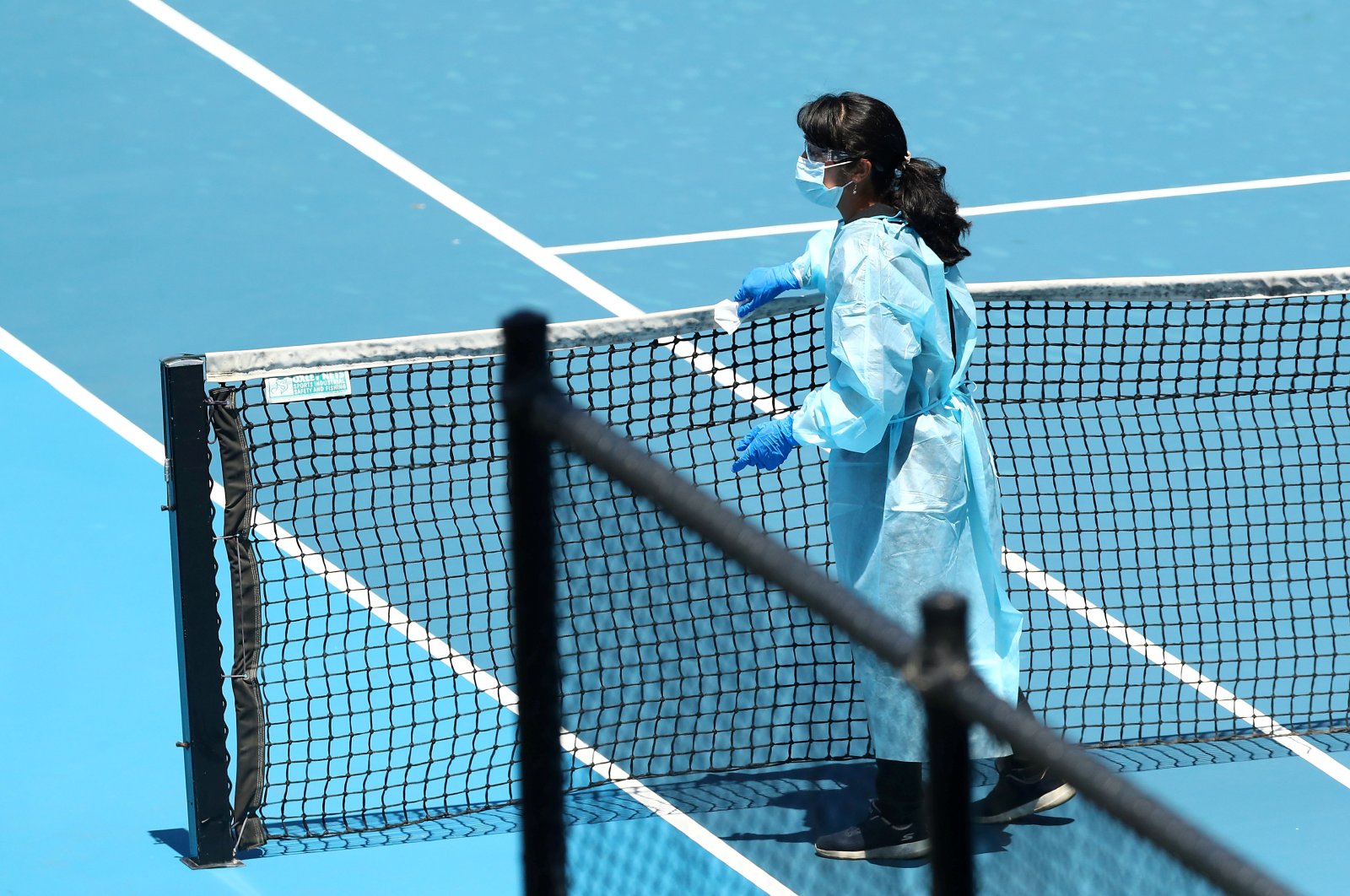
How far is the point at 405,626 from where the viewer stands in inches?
253

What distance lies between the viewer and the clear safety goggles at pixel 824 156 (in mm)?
4984

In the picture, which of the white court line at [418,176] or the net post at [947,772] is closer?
the net post at [947,772]

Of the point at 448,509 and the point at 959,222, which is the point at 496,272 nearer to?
the point at 448,509

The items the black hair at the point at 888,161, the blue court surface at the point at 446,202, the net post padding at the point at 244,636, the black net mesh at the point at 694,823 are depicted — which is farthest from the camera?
the blue court surface at the point at 446,202

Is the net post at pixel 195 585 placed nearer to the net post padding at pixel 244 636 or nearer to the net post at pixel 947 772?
the net post padding at pixel 244 636

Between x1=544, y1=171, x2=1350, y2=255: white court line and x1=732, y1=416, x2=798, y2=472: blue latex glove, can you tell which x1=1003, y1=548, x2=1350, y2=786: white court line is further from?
x1=544, y1=171, x2=1350, y2=255: white court line

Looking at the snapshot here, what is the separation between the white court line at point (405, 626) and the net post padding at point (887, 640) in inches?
15.2

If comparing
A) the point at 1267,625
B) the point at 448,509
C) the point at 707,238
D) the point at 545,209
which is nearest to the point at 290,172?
the point at 545,209

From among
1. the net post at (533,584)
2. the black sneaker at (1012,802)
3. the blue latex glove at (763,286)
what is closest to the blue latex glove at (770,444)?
the blue latex glove at (763,286)

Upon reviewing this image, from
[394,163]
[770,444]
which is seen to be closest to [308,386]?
[770,444]

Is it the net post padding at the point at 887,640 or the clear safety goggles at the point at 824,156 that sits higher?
the clear safety goggles at the point at 824,156

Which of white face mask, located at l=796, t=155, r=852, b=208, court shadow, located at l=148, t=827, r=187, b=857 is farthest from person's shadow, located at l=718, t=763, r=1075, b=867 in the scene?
white face mask, located at l=796, t=155, r=852, b=208

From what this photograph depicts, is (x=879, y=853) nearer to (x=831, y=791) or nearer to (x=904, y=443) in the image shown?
(x=904, y=443)

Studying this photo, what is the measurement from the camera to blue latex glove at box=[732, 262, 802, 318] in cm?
539
